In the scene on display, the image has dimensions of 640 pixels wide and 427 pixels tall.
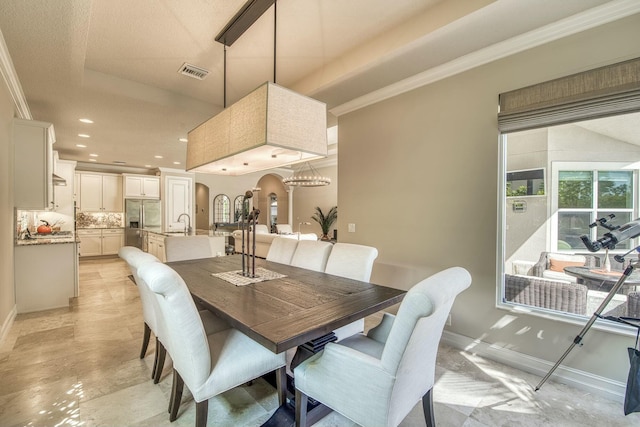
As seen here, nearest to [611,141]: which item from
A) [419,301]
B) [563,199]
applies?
[563,199]

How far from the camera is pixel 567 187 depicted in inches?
94.6

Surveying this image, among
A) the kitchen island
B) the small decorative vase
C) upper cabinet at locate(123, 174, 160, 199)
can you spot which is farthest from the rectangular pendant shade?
upper cabinet at locate(123, 174, 160, 199)

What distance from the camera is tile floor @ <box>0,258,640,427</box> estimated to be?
174 centimetres

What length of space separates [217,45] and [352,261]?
93.3 inches

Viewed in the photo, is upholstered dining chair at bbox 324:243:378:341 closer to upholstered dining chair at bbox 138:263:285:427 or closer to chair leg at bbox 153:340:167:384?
upholstered dining chair at bbox 138:263:285:427

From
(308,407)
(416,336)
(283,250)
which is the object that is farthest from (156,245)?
(416,336)

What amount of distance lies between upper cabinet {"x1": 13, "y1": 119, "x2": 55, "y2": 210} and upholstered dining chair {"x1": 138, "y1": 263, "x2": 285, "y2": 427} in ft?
11.1

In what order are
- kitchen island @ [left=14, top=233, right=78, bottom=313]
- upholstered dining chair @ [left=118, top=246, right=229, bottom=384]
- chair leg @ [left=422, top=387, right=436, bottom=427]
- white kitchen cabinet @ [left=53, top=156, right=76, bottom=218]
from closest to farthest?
chair leg @ [left=422, top=387, right=436, bottom=427] → upholstered dining chair @ [left=118, top=246, right=229, bottom=384] → kitchen island @ [left=14, top=233, right=78, bottom=313] → white kitchen cabinet @ [left=53, top=156, right=76, bottom=218]

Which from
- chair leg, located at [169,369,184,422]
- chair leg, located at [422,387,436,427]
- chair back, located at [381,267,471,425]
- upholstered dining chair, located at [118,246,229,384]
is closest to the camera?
chair back, located at [381,267,471,425]

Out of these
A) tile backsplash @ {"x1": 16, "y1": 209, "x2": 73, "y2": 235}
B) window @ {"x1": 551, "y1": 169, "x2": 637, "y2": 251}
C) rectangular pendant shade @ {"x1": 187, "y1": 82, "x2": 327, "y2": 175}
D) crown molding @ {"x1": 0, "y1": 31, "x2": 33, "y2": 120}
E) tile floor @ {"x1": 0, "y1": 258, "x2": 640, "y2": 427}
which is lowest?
tile floor @ {"x1": 0, "y1": 258, "x2": 640, "y2": 427}

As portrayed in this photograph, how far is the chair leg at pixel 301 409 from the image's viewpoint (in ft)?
4.73

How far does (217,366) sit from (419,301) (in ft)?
3.60

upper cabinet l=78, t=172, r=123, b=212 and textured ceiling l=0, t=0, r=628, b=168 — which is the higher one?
textured ceiling l=0, t=0, r=628, b=168

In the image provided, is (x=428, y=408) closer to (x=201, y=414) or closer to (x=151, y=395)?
(x=201, y=414)
